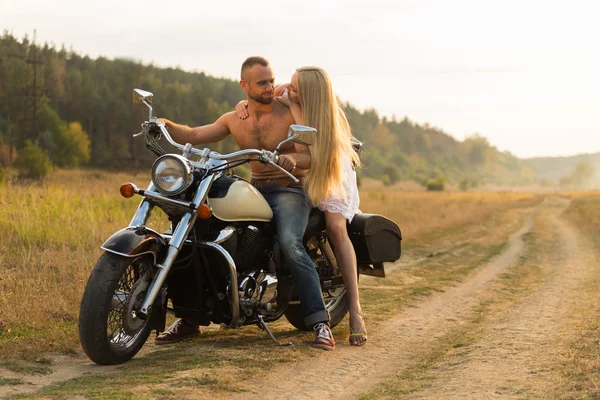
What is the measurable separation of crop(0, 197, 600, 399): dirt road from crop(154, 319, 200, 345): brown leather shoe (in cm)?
75

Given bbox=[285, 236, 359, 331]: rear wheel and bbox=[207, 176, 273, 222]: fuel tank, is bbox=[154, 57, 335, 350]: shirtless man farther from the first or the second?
bbox=[285, 236, 359, 331]: rear wheel

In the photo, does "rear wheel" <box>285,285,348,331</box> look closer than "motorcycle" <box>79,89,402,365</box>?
No

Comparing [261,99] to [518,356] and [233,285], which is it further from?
[518,356]

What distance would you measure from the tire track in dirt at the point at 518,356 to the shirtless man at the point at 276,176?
41.9 inches

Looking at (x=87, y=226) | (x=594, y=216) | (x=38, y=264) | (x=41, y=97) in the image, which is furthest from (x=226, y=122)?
(x=41, y=97)

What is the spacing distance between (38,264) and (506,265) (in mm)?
7328

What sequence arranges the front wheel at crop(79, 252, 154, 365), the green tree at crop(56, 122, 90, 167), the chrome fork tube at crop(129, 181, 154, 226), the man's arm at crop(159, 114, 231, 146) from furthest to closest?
the green tree at crop(56, 122, 90, 167), the man's arm at crop(159, 114, 231, 146), the chrome fork tube at crop(129, 181, 154, 226), the front wheel at crop(79, 252, 154, 365)

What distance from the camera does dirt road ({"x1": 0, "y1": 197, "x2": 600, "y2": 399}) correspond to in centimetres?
421

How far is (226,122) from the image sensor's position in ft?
18.5

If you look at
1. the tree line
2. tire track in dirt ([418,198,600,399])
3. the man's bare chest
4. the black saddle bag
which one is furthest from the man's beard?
the tree line

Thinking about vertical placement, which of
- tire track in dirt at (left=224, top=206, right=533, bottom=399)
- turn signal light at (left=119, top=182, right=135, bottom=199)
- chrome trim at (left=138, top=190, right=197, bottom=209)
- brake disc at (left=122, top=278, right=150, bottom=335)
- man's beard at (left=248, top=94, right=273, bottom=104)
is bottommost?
tire track in dirt at (left=224, top=206, right=533, bottom=399)

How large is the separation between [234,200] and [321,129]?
3.30ft

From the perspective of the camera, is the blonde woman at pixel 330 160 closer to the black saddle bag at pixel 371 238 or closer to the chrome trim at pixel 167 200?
the black saddle bag at pixel 371 238

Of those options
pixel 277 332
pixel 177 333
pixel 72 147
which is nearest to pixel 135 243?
pixel 177 333
